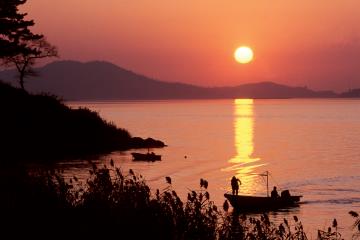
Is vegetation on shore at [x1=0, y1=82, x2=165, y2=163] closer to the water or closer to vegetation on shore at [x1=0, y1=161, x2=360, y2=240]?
the water

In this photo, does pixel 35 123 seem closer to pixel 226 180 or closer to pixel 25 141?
pixel 25 141

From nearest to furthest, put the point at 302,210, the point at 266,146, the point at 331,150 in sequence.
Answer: the point at 302,210 → the point at 331,150 → the point at 266,146

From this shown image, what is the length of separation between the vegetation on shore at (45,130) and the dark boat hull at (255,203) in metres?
34.4

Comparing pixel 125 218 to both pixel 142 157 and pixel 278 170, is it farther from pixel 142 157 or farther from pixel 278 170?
pixel 278 170

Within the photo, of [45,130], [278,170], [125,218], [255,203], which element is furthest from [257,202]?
[45,130]

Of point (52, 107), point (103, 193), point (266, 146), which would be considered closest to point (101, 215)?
point (103, 193)

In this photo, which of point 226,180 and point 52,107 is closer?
point 226,180

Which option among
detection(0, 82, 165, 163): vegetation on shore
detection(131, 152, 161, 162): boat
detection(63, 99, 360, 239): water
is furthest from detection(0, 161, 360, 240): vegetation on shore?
detection(131, 152, 161, 162): boat

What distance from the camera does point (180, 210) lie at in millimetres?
16781

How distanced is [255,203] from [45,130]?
4696 cm

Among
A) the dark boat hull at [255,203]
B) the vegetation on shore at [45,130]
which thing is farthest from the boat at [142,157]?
the dark boat hull at [255,203]

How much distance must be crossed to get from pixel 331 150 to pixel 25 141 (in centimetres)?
7461

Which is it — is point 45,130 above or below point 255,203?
above

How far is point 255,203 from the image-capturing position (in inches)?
2290
